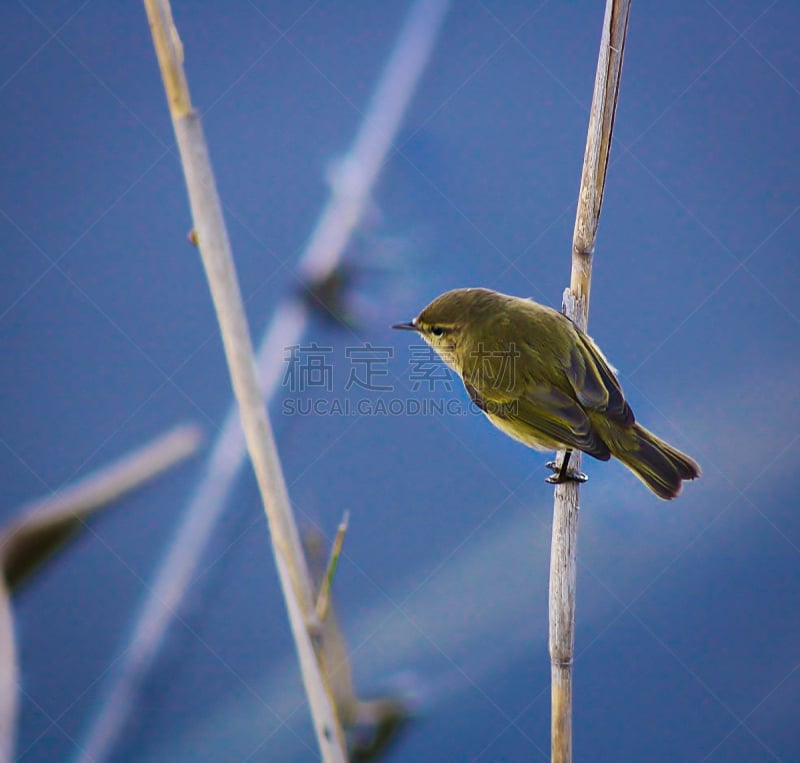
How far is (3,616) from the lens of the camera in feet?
4.51

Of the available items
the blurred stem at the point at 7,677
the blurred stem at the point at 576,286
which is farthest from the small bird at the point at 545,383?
the blurred stem at the point at 7,677

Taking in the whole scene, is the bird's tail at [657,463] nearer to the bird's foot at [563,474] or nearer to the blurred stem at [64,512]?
the bird's foot at [563,474]

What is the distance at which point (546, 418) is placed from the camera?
2580 mm

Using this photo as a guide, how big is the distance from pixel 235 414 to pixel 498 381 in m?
1.07

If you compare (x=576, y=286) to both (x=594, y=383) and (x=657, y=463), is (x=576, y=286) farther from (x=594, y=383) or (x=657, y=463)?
(x=657, y=463)

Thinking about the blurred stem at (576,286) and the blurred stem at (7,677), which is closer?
the blurred stem at (7,677)

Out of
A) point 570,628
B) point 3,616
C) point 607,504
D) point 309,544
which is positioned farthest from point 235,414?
point 607,504

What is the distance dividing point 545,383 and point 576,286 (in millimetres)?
431

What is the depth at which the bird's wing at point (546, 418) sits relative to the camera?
2.46 m

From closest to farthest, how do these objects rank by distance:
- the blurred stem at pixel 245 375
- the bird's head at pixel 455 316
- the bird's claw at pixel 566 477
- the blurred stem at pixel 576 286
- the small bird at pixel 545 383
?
the blurred stem at pixel 245 375
the blurred stem at pixel 576 286
the bird's claw at pixel 566 477
the small bird at pixel 545 383
the bird's head at pixel 455 316

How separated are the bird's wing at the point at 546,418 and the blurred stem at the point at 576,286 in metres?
0.20

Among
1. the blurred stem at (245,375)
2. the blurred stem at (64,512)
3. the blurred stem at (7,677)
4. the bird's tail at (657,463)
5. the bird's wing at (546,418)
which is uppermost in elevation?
the bird's tail at (657,463)

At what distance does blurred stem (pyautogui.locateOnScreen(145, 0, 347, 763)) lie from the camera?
51.4 inches

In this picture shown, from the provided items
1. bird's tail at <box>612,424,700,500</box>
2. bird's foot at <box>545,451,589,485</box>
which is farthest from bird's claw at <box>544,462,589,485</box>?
bird's tail at <box>612,424,700,500</box>
